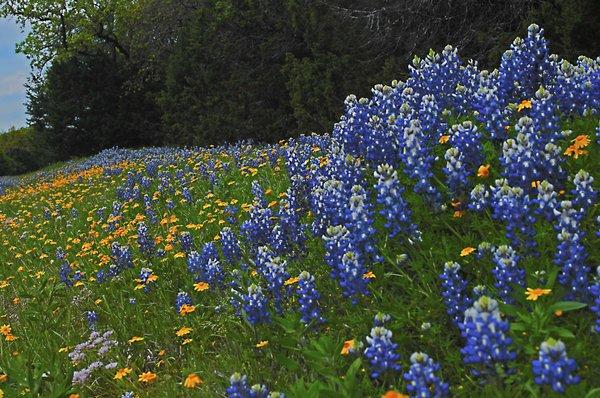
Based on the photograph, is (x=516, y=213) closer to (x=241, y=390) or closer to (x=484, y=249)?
(x=484, y=249)

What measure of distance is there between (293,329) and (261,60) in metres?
14.8

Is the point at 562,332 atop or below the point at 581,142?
below

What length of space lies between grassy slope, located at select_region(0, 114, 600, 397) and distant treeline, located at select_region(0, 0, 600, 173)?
7.76 meters

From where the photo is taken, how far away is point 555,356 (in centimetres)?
209

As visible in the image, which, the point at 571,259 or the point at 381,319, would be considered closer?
the point at 571,259

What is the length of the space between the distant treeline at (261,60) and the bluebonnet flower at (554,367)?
9.70 metres

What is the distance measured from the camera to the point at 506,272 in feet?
9.19

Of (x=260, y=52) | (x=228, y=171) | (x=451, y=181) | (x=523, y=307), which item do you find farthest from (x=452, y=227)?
(x=260, y=52)

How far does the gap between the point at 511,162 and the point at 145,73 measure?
25560 mm

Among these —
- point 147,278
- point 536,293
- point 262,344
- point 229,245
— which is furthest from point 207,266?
point 536,293

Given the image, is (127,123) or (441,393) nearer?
(441,393)

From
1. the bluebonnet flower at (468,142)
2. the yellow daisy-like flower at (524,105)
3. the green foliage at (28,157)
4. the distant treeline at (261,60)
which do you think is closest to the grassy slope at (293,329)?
the bluebonnet flower at (468,142)

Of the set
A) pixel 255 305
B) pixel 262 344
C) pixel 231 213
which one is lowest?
pixel 262 344

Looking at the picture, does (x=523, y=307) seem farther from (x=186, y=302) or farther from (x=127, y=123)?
(x=127, y=123)
